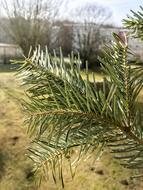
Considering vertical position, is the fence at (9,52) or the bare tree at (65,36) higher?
the bare tree at (65,36)

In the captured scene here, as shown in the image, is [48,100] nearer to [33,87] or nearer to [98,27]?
[33,87]

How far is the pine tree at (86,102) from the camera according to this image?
936 mm

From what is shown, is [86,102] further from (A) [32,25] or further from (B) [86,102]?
(A) [32,25]

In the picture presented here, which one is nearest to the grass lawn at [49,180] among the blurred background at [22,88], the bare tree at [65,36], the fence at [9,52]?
the blurred background at [22,88]

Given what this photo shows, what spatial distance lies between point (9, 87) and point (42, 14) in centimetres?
846

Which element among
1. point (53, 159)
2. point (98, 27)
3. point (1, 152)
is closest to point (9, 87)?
point (1, 152)

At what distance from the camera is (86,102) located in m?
0.93

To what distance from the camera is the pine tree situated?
936 mm

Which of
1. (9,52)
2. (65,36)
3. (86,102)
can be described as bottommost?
(9,52)

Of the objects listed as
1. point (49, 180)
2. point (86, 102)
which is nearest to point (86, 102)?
point (86, 102)

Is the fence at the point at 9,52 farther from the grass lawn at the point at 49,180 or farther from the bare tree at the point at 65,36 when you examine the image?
the grass lawn at the point at 49,180

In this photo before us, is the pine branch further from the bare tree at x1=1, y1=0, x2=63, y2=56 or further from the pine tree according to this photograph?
the bare tree at x1=1, y1=0, x2=63, y2=56

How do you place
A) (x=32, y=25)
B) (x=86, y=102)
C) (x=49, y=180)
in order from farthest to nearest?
(x=32, y=25) → (x=49, y=180) → (x=86, y=102)

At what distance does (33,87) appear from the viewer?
111cm
